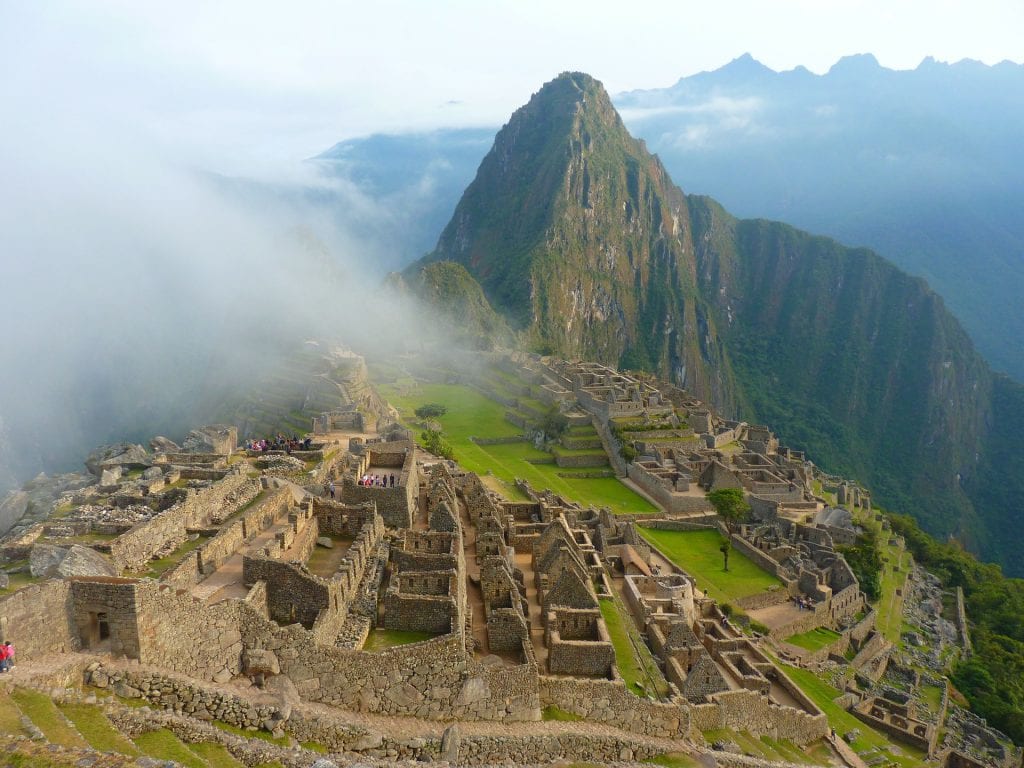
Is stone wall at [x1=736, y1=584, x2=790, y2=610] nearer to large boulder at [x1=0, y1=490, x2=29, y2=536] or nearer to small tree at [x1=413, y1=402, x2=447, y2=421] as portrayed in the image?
large boulder at [x1=0, y1=490, x2=29, y2=536]

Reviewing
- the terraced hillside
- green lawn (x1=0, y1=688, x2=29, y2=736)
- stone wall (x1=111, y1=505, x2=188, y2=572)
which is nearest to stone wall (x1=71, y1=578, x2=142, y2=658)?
green lawn (x1=0, y1=688, x2=29, y2=736)

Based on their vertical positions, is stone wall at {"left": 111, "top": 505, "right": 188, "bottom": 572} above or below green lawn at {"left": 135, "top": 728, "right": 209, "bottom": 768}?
above

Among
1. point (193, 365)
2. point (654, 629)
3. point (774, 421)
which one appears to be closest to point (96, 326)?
point (193, 365)

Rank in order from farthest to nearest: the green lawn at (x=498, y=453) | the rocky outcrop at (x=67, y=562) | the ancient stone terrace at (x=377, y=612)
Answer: the green lawn at (x=498, y=453) → the rocky outcrop at (x=67, y=562) → the ancient stone terrace at (x=377, y=612)

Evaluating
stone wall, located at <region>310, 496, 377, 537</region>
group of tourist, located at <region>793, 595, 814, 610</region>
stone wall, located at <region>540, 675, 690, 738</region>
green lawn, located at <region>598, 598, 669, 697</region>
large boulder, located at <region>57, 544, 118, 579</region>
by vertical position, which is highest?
large boulder, located at <region>57, 544, 118, 579</region>

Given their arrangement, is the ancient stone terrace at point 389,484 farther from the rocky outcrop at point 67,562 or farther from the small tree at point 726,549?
the small tree at point 726,549

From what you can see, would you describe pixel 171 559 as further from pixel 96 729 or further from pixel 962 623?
pixel 962 623

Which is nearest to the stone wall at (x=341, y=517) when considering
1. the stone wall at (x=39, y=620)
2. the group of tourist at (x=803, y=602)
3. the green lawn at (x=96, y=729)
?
the stone wall at (x=39, y=620)

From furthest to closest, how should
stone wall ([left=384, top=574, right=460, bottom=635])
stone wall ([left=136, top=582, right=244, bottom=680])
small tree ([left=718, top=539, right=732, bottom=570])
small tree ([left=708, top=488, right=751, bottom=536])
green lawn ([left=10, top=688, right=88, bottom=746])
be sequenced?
small tree ([left=708, top=488, right=751, bottom=536]) < small tree ([left=718, top=539, right=732, bottom=570]) < stone wall ([left=384, top=574, right=460, bottom=635]) < stone wall ([left=136, top=582, right=244, bottom=680]) < green lawn ([left=10, top=688, right=88, bottom=746])
